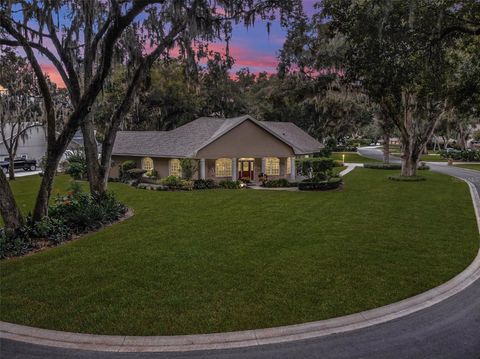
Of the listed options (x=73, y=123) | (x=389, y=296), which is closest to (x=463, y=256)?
(x=389, y=296)

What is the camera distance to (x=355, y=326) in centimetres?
775

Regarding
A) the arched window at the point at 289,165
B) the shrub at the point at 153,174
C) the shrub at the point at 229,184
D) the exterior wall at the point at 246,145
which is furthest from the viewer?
the arched window at the point at 289,165

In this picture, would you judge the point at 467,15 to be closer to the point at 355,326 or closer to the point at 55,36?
the point at 355,326

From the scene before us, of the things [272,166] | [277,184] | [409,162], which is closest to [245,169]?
[272,166]

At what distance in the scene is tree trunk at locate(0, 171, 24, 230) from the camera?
13.0m

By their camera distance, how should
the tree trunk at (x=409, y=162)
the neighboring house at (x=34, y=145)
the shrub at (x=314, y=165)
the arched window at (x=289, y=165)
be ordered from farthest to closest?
the neighboring house at (x=34, y=145) → the arched window at (x=289, y=165) → the tree trunk at (x=409, y=162) → the shrub at (x=314, y=165)

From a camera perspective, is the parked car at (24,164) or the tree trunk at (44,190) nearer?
the tree trunk at (44,190)

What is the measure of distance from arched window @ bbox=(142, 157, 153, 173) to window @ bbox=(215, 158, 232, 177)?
291 inches

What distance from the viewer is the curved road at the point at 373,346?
263 inches

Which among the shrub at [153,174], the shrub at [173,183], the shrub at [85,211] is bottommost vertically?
the shrub at [85,211]

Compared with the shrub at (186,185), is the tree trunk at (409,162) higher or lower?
higher

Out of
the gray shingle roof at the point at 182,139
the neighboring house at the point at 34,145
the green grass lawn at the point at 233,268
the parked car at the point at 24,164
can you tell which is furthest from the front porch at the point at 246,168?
the parked car at the point at 24,164

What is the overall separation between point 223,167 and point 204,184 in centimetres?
338

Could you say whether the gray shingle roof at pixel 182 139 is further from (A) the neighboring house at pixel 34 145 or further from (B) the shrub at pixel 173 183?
(A) the neighboring house at pixel 34 145
